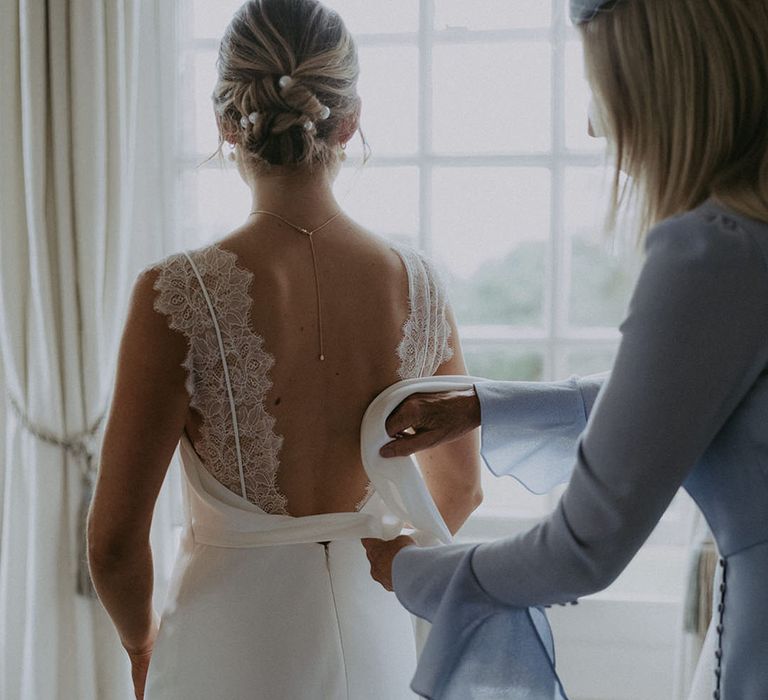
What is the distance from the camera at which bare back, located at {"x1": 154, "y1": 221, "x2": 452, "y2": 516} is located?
1233mm

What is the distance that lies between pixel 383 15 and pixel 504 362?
37.5 inches

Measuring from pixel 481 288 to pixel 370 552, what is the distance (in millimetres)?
1244

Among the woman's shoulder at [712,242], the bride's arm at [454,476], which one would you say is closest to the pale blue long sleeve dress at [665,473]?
the woman's shoulder at [712,242]

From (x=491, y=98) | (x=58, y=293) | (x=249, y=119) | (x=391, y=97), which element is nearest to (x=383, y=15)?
(x=391, y=97)

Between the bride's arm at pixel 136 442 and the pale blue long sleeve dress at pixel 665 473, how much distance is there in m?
0.40

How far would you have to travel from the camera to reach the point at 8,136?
207 centimetres

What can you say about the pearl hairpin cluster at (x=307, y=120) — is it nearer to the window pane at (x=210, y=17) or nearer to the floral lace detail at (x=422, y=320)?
the floral lace detail at (x=422, y=320)

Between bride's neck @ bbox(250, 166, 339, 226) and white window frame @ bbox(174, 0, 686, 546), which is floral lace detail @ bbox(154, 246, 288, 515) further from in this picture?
white window frame @ bbox(174, 0, 686, 546)

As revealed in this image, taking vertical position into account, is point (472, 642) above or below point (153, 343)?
below

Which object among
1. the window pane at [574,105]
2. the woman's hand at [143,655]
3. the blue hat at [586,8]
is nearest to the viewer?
the blue hat at [586,8]

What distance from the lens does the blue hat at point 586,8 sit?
3.03 feet

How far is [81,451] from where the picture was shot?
2.09 metres

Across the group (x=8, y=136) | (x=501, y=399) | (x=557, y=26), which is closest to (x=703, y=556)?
(x=501, y=399)

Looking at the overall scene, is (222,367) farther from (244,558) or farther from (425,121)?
(425,121)
